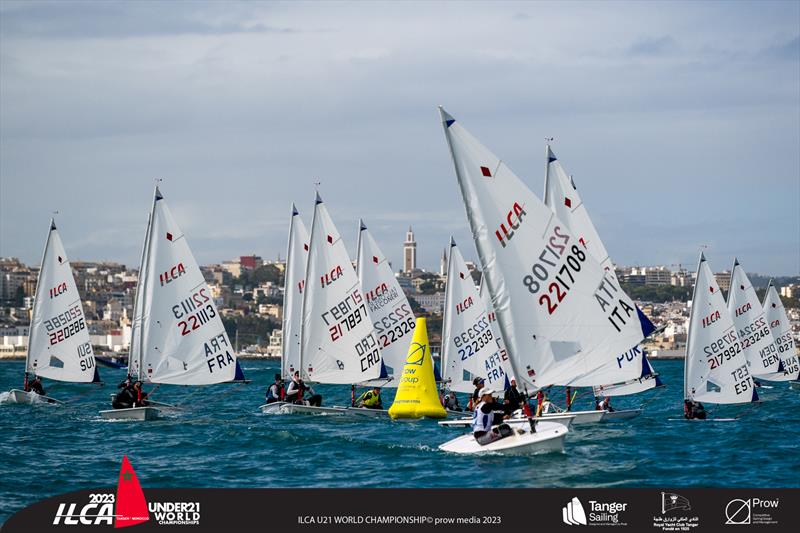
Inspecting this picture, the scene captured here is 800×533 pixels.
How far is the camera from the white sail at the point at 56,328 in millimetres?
42656

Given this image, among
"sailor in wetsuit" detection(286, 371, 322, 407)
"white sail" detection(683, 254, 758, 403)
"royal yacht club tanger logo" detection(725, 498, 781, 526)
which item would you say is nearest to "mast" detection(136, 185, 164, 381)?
"sailor in wetsuit" detection(286, 371, 322, 407)

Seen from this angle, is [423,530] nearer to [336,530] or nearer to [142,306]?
[336,530]

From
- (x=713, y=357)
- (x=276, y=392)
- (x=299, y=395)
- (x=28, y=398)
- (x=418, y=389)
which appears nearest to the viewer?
(x=418, y=389)

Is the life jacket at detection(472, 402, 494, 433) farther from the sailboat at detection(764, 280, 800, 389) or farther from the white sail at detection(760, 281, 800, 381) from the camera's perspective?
the white sail at detection(760, 281, 800, 381)

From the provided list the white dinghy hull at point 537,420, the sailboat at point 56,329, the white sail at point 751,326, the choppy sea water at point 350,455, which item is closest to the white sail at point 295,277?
A: the choppy sea water at point 350,455

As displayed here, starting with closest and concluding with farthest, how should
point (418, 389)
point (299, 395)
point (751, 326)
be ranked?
point (418, 389), point (299, 395), point (751, 326)

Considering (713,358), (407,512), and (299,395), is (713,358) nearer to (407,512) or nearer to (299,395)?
(299,395)

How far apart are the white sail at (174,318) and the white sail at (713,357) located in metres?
12.9

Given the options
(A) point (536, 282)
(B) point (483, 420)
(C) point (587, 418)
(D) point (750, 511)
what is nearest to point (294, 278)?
(C) point (587, 418)

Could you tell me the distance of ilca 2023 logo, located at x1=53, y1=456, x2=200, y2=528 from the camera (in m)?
15.8

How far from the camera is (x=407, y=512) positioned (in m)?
16.1

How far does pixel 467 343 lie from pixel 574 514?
23.3 metres

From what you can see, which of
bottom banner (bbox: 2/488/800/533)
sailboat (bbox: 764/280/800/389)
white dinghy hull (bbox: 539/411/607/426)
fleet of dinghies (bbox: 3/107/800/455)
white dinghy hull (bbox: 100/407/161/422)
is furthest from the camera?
sailboat (bbox: 764/280/800/389)

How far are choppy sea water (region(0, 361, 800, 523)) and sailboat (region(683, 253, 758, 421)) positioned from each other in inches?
39.7
